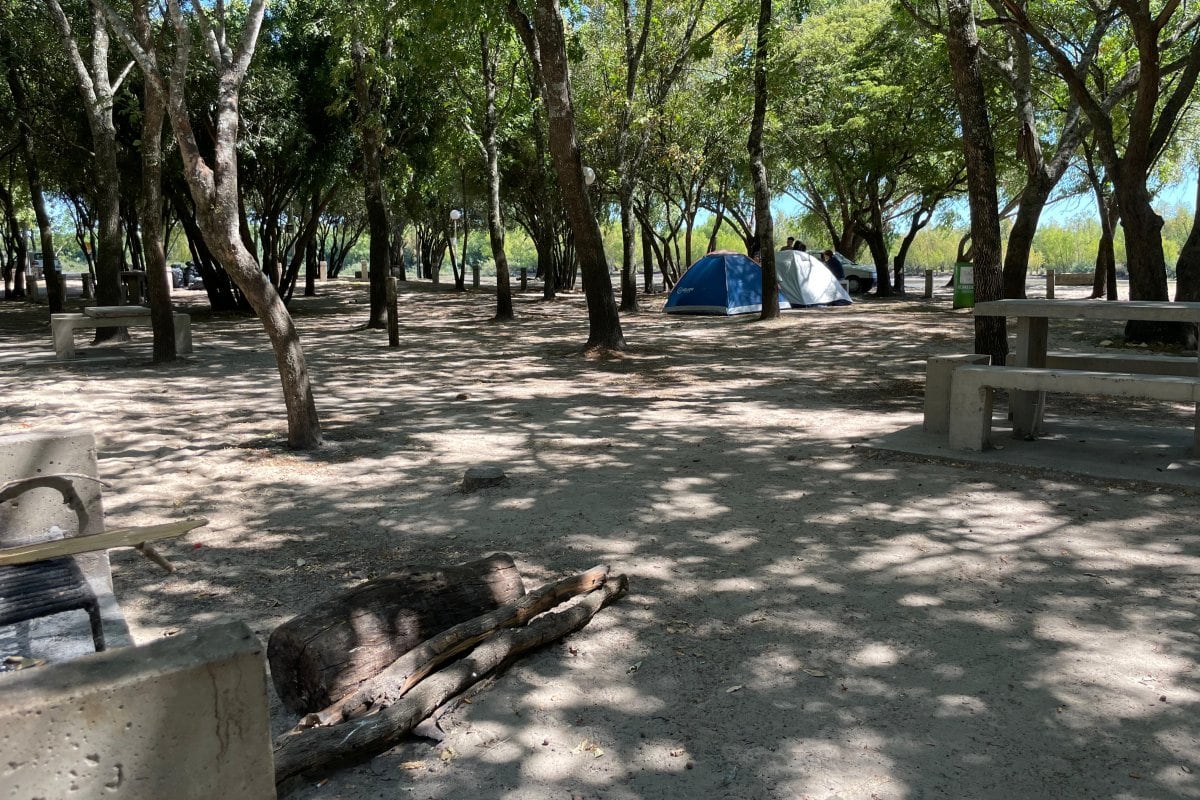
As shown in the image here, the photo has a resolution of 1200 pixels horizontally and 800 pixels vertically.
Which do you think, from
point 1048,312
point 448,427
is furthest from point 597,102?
point 1048,312

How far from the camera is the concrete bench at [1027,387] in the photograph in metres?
5.81

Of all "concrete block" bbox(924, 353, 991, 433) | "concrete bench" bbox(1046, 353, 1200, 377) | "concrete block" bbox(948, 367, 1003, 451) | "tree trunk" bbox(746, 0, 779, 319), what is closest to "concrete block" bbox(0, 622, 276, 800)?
"concrete block" bbox(948, 367, 1003, 451)

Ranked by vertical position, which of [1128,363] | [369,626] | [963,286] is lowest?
[369,626]

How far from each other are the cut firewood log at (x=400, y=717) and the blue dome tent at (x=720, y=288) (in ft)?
55.9

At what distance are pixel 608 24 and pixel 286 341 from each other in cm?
2131

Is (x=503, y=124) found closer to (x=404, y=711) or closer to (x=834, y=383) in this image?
(x=834, y=383)

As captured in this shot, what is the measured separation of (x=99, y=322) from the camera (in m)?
13.1

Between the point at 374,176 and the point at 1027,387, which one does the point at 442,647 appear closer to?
the point at 1027,387

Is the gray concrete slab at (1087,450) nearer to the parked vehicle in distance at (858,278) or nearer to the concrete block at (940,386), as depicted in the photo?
the concrete block at (940,386)

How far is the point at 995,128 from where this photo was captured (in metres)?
22.4

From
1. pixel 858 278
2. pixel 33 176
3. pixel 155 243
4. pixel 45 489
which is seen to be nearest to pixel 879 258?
pixel 858 278

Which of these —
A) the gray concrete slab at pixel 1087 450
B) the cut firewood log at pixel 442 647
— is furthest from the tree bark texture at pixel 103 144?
the cut firewood log at pixel 442 647

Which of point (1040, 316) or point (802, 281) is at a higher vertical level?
point (802, 281)

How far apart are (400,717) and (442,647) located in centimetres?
44
